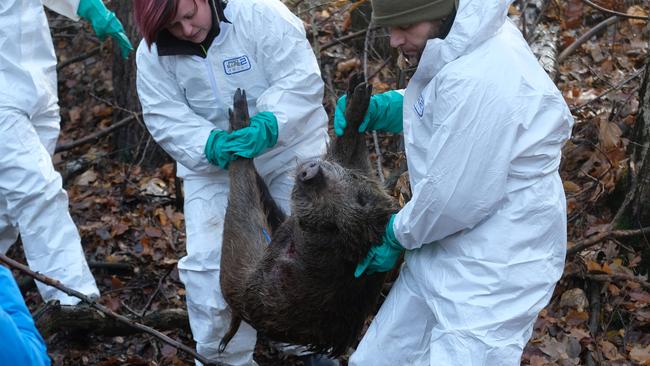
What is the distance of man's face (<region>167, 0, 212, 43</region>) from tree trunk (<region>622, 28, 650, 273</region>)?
2.87 metres

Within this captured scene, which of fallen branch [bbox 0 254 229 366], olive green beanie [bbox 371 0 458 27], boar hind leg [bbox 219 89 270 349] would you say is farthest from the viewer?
boar hind leg [bbox 219 89 270 349]

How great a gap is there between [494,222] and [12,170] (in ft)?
12.5

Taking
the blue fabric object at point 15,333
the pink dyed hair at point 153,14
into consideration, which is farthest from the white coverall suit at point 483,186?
the blue fabric object at point 15,333

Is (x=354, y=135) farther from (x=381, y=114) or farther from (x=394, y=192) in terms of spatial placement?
(x=394, y=192)

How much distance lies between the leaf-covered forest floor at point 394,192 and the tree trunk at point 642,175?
4 cm

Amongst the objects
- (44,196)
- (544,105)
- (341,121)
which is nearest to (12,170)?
(44,196)

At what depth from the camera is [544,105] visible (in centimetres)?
386

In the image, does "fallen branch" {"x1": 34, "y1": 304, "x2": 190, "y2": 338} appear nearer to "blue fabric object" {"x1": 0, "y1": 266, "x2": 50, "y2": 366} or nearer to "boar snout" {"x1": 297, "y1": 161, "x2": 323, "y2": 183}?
"boar snout" {"x1": 297, "y1": 161, "x2": 323, "y2": 183}

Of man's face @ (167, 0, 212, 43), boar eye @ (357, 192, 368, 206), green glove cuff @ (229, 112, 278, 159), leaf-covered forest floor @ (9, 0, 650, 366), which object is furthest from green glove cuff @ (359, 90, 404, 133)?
man's face @ (167, 0, 212, 43)

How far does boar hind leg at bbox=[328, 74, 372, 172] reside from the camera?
5.05 metres

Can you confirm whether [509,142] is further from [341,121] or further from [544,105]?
[341,121]

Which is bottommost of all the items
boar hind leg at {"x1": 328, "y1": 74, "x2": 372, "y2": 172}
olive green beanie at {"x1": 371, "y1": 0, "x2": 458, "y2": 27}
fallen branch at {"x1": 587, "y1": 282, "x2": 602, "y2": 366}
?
fallen branch at {"x1": 587, "y1": 282, "x2": 602, "y2": 366}

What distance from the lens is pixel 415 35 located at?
13.1 feet

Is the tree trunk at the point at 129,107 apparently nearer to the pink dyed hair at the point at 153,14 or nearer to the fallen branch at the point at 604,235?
the pink dyed hair at the point at 153,14
